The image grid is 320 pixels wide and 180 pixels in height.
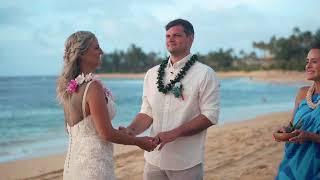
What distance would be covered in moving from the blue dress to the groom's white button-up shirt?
59cm

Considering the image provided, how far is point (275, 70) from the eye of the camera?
77000mm

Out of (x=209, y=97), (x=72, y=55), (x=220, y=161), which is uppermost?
(x=72, y=55)

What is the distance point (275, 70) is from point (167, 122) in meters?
75.8

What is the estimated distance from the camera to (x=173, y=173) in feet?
11.7

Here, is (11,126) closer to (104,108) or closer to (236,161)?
(236,161)

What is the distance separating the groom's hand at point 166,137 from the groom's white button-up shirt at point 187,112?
11 cm

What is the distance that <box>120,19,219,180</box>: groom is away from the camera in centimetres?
346

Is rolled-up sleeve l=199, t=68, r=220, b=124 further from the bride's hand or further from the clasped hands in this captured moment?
the bride's hand

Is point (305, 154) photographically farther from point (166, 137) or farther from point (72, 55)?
point (72, 55)

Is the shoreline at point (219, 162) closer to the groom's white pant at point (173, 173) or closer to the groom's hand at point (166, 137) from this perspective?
the groom's white pant at point (173, 173)

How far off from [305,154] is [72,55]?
1689 mm

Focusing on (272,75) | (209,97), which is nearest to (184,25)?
(209,97)

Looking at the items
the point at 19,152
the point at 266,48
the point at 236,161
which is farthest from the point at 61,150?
the point at 266,48

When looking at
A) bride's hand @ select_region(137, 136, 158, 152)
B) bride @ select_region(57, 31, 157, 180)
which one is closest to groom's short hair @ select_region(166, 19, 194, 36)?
bride @ select_region(57, 31, 157, 180)
